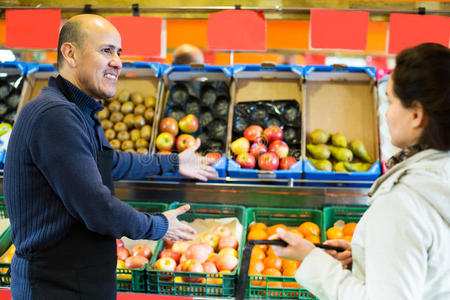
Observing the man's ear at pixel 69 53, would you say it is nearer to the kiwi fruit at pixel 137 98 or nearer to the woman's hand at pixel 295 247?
the woman's hand at pixel 295 247

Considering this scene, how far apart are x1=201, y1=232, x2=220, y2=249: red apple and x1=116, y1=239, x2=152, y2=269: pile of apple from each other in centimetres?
37

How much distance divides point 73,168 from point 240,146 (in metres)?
1.67

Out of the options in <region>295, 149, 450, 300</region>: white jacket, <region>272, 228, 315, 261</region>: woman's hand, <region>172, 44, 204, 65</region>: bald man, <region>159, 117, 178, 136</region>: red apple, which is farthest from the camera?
<region>172, 44, 204, 65</region>: bald man

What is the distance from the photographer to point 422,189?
1032 millimetres

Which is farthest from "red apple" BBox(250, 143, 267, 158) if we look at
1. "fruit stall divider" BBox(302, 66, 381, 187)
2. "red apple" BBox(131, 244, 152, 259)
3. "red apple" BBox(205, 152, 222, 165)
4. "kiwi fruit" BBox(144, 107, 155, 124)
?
"red apple" BBox(131, 244, 152, 259)

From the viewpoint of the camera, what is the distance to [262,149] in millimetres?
2908

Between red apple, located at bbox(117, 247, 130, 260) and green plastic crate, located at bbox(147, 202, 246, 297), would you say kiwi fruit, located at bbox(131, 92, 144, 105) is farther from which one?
green plastic crate, located at bbox(147, 202, 246, 297)

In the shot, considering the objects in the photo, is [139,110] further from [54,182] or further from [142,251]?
[54,182]

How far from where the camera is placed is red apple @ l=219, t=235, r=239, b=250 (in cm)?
265

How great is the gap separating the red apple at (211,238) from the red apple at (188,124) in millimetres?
821

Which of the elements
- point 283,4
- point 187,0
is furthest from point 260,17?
point 187,0

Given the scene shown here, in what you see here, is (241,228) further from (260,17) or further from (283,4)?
(283,4)

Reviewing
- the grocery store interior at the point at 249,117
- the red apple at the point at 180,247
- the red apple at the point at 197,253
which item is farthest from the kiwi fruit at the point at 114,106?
the red apple at the point at 197,253

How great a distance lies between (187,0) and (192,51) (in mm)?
833
